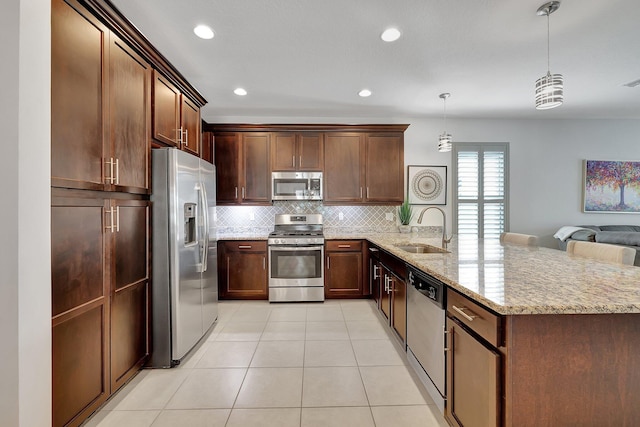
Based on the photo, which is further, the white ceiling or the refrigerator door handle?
the refrigerator door handle

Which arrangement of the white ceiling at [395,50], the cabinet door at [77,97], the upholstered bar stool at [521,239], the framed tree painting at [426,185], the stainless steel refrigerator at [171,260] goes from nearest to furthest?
1. the cabinet door at [77,97]
2. the white ceiling at [395,50]
3. the stainless steel refrigerator at [171,260]
4. the upholstered bar stool at [521,239]
5. the framed tree painting at [426,185]

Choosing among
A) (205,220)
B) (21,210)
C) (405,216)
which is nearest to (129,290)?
(205,220)

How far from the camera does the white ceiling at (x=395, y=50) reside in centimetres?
209

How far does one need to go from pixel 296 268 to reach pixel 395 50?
2705 mm

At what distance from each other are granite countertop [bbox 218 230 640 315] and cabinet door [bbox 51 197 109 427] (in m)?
1.96

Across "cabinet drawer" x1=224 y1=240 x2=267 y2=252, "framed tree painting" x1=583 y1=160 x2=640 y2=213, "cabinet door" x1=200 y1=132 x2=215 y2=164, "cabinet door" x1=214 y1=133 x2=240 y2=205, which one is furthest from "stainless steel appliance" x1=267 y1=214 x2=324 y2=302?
"framed tree painting" x1=583 y1=160 x2=640 y2=213

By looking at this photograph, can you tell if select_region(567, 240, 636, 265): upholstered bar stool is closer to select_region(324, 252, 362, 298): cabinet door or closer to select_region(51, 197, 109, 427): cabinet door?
select_region(324, 252, 362, 298): cabinet door

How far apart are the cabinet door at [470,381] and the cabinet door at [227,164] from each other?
3.45 meters

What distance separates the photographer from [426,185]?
181 inches

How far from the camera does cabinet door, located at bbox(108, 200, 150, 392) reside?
1.87 meters

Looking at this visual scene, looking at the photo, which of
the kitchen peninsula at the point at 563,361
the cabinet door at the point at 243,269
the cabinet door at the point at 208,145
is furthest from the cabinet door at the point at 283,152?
the kitchen peninsula at the point at 563,361

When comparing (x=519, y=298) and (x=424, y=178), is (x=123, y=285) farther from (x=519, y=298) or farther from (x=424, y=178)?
(x=424, y=178)

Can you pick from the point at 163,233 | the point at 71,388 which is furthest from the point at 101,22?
the point at 71,388

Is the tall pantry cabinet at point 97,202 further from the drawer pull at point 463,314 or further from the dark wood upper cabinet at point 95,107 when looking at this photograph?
the drawer pull at point 463,314
